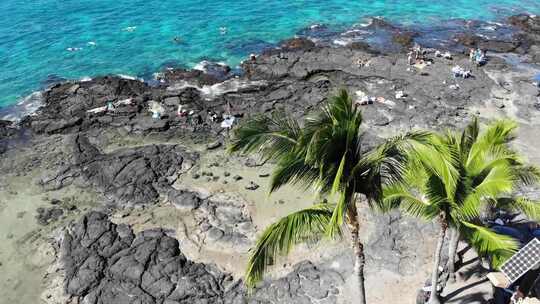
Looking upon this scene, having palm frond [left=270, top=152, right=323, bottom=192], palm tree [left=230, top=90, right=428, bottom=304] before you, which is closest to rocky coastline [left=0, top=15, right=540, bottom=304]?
palm tree [left=230, top=90, right=428, bottom=304]

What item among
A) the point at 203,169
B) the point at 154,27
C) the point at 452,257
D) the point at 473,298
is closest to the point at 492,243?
the point at 452,257

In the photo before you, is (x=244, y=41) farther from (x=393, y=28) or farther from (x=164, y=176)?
(x=164, y=176)

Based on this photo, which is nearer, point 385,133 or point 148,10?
point 385,133

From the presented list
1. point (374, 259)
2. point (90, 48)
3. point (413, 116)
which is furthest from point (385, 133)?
point (90, 48)

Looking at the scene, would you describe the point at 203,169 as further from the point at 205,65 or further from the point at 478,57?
the point at 478,57

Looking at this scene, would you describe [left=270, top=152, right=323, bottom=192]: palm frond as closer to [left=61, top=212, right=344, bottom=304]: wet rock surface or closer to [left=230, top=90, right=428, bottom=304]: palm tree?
[left=230, top=90, right=428, bottom=304]: palm tree

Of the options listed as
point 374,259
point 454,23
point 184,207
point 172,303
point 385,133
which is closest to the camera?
point 172,303

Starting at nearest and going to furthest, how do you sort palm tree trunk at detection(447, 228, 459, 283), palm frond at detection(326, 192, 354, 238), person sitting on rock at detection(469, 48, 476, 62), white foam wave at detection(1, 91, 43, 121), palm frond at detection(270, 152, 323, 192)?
palm frond at detection(326, 192, 354, 238) → palm frond at detection(270, 152, 323, 192) → palm tree trunk at detection(447, 228, 459, 283) → white foam wave at detection(1, 91, 43, 121) → person sitting on rock at detection(469, 48, 476, 62)

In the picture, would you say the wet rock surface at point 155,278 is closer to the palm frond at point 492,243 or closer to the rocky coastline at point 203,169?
the rocky coastline at point 203,169
